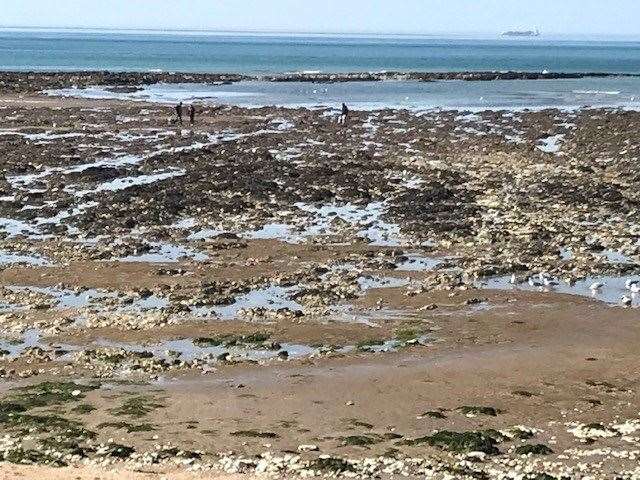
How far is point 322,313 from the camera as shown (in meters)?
18.2

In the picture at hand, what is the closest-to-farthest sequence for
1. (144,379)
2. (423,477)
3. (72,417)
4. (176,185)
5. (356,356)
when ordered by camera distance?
(423,477) → (72,417) → (144,379) → (356,356) → (176,185)

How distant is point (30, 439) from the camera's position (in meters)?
12.2

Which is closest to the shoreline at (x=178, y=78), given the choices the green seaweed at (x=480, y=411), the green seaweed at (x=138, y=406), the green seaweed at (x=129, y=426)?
the green seaweed at (x=138, y=406)

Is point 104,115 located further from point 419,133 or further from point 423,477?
point 423,477

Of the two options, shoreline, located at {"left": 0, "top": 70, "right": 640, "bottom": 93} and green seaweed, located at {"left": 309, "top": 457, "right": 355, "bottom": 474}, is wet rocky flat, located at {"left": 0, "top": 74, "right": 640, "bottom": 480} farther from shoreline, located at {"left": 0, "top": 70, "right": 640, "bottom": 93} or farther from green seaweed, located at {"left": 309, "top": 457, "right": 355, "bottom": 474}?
shoreline, located at {"left": 0, "top": 70, "right": 640, "bottom": 93}

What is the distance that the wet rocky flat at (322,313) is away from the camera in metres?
12.3

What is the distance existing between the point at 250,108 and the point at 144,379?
4506 centimetres

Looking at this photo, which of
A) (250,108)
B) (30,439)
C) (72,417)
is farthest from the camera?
(250,108)

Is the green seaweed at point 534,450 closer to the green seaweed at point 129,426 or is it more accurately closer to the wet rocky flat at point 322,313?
the wet rocky flat at point 322,313

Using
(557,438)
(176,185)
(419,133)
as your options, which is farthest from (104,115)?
(557,438)

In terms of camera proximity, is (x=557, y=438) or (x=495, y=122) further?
(x=495, y=122)

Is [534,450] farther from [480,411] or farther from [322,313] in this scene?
[322,313]

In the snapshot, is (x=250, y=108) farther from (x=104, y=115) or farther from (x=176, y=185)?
(x=176, y=185)

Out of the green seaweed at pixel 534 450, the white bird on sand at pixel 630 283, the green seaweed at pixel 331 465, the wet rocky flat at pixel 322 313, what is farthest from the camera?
the white bird on sand at pixel 630 283
